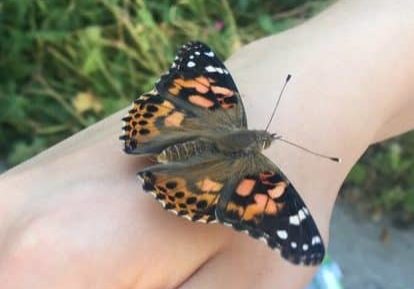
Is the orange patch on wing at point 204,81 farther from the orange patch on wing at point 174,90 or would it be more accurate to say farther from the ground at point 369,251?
the ground at point 369,251

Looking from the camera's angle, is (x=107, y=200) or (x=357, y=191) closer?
(x=107, y=200)

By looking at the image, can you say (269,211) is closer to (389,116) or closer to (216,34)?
(389,116)

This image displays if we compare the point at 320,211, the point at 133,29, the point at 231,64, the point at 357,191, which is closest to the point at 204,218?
the point at 320,211

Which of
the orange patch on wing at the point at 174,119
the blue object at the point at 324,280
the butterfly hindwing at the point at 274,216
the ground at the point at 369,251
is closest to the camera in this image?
the butterfly hindwing at the point at 274,216

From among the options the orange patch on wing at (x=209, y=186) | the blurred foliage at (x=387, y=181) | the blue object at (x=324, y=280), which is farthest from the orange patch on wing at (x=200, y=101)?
the blurred foliage at (x=387, y=181)

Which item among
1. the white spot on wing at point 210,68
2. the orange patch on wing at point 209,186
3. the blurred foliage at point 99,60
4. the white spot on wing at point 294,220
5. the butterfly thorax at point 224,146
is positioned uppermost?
the white spot on wing at point 210,68

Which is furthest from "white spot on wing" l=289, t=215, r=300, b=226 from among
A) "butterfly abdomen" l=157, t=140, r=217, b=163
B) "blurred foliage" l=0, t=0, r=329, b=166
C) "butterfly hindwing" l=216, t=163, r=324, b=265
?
"blurred foliage" l=0, t=0, r=329, b=166

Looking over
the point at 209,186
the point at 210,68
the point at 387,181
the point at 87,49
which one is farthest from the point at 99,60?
the point at 209,186

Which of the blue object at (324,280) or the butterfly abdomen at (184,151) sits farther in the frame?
the blue object at (324,280)
